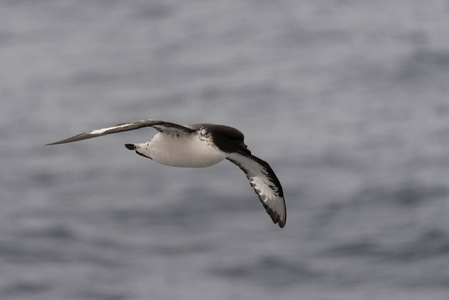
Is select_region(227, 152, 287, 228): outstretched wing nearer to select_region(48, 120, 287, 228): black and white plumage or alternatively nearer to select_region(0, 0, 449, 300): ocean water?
select_region(48, 120, 287, 228): black and white plumage

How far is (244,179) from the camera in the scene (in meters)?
59.2

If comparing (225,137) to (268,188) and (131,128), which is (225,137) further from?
(268,188)

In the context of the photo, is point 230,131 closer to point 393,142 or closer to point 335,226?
point 335,226

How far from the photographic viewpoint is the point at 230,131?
17.9 metres

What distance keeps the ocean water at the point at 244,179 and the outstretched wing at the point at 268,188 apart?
33.5 meters

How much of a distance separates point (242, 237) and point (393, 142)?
1278 cm

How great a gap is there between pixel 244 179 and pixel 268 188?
3834 cm

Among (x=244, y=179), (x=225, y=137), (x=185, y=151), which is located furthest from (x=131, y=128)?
(x=244, y=179)

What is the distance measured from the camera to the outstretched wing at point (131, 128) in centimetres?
1517

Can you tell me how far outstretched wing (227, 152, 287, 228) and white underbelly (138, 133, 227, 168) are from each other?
2.84 meters

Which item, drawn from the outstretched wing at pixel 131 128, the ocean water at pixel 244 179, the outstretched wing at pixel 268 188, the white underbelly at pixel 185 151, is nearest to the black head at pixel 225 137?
the white underbelly at pixel 185 151

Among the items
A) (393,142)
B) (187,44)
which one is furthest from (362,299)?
(187,44)

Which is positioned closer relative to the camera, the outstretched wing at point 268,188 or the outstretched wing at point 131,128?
the outstretched wing at point 131,128

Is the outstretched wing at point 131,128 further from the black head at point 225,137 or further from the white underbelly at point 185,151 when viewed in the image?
the black head at point 225,137
